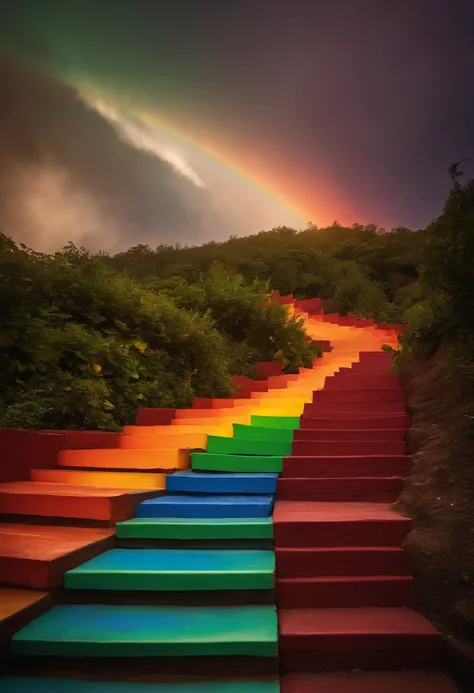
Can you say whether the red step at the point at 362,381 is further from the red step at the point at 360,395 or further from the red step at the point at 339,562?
the red step at the point at 339,562

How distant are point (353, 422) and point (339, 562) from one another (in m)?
2.00

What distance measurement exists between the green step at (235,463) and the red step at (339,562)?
1178mm

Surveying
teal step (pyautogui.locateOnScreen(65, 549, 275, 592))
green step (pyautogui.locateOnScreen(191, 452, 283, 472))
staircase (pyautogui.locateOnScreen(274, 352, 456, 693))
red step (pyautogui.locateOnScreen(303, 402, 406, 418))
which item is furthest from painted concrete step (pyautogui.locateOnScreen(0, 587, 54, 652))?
red step (pyautogui.locateOnScreen(303, 402, 406, 418))

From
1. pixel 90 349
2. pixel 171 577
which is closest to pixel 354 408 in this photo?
pixel 90 349

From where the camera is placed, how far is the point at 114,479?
3.80 meters

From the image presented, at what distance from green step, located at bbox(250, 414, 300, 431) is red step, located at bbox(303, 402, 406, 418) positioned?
21 cm

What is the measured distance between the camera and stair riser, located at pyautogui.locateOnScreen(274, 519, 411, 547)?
2.89m

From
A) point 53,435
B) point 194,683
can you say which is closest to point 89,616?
point 194,683

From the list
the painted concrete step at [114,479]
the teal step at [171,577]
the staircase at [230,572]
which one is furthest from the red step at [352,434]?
the teal step at [171,577]

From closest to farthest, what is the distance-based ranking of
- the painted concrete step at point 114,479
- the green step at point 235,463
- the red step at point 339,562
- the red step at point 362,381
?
the red step at point 339,562 → the painted concrete step at point 114,479 → the green step at point 235,463 → the red step at point 362,381

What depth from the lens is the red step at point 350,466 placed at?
3717 millimetres

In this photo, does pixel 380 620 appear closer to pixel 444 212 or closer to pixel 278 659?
pixel 278 659

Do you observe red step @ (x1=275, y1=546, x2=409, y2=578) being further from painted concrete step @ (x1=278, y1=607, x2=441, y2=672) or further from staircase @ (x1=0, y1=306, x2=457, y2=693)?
painted concrete step @ (x1=278, y1=607, x2=441, y2=672)

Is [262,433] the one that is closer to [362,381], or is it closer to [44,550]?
[362,381]
